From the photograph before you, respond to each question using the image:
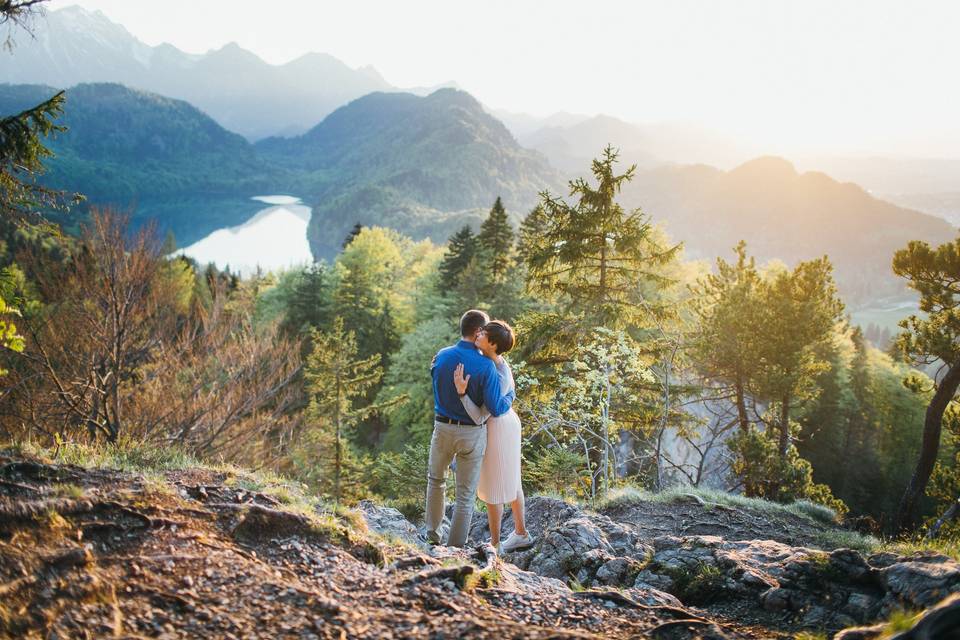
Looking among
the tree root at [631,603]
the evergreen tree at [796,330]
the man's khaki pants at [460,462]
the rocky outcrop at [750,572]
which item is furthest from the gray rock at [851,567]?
the evergreen tree at [796,330]

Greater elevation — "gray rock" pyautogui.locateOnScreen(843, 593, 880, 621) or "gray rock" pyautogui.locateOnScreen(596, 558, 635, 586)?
"gray rock" pyautogui.locateOnScreen(843, 593, 880, 621)

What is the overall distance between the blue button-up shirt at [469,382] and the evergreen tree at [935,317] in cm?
843

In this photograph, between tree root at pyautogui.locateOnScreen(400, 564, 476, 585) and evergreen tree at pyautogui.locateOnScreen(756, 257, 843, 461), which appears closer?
tree root at pyautogui.locateOnScreen(400, 564, 476, 585)

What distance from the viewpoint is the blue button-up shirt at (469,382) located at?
5219mm

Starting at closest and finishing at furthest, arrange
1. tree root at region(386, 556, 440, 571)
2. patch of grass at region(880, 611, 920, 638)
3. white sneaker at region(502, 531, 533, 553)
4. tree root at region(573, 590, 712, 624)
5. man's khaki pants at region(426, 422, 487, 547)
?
patch of grass at region(880, 611, 920, 638)
tree root at region(573, 590, 712, 624)
tree root at region(386, 556, 440, 571)
man's khaki pants at region(426, 422, 487, 547)
white sneaker at region(502, 531, 533, 553)

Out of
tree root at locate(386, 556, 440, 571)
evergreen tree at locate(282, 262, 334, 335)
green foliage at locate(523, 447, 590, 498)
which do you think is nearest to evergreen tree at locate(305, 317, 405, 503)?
green foliage at locate(523, 447, 590, 498)

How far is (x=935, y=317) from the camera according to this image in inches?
372

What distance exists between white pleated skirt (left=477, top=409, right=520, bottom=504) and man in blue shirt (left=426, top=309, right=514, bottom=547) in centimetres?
14

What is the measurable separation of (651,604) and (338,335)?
17.1m

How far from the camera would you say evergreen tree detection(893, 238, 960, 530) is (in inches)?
366

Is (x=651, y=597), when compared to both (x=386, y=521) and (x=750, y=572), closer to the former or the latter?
(x=750, y=572)

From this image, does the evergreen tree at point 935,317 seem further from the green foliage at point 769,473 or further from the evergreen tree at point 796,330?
the evergreen tree at point 796,330

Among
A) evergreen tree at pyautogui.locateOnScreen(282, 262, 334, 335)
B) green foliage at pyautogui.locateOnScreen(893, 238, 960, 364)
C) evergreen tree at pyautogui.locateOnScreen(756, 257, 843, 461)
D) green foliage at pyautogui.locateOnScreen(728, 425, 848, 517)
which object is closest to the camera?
green foliage at pyautogui.locateOnScreen(893, 238, 960, 364)

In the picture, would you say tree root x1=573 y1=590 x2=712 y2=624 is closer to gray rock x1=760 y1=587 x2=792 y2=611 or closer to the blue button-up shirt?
gray rock x1=760 y1=587 x2=792 y2=611
